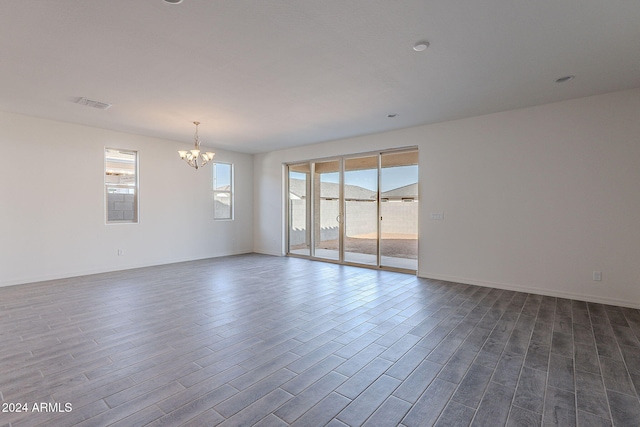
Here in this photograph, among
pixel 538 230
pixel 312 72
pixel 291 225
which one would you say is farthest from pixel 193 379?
pixel 291 225

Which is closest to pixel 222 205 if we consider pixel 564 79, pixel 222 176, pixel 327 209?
pixel 222 176

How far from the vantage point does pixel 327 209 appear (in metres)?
7.25

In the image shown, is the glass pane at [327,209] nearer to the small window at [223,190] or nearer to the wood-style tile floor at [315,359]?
the small window at [223,190]

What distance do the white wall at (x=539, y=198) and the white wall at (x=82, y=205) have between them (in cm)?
512

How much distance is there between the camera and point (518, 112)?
15.1 ft

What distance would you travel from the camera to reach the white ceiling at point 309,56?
7.61 feet

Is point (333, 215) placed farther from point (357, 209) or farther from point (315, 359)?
point (315, 359)

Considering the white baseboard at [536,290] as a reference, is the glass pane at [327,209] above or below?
above

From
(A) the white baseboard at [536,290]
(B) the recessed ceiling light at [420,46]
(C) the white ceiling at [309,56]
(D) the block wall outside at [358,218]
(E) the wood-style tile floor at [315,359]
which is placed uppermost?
(C) the white ceiling at [309,56]

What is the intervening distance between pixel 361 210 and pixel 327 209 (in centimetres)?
97

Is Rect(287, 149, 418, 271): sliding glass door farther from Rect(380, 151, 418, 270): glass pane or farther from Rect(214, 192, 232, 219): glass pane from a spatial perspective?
Rect(214, 192, 232, 219): glass pane

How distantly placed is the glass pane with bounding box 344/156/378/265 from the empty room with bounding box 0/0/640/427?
65 mm

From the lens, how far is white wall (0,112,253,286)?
4.91 m

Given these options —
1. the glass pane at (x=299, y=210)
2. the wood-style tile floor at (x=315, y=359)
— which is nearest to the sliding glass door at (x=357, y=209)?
the glass pane at (x=299, y=210)
